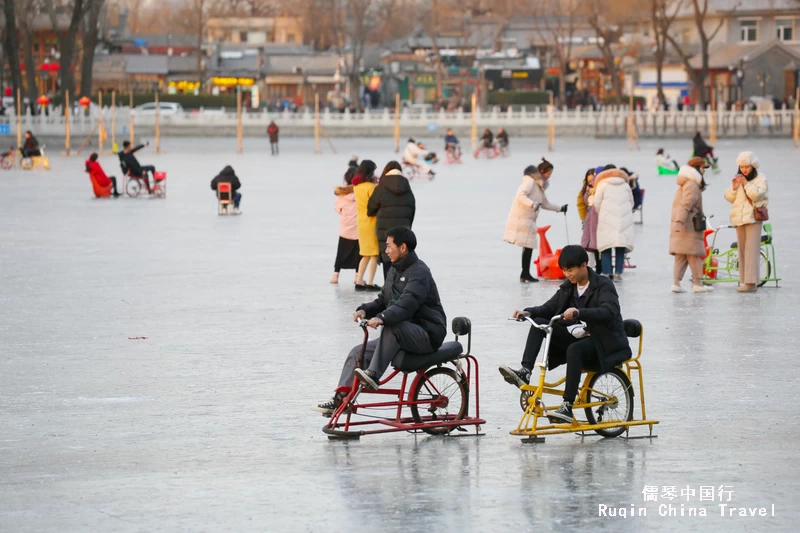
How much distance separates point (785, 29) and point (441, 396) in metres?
88.2

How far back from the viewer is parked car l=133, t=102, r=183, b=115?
75044mm

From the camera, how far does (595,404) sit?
830cm

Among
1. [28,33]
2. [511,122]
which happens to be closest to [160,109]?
[28,33]

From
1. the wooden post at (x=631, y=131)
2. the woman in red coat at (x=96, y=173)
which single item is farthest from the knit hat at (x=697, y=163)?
the wooden post at (x=631, y=131)

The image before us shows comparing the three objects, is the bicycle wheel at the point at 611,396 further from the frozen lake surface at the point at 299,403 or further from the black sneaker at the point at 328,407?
the black sneaker at the point at 328,407

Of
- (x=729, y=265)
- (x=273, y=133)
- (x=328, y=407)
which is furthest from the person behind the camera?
(x=273, y=133)

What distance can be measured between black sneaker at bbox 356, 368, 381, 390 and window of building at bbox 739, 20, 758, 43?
288 ft

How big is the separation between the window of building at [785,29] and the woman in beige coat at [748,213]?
79.5m

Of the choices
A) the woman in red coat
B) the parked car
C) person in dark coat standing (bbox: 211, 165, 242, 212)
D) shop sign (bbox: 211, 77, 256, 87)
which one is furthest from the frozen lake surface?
shop sign (bbox: 211, 77, 256, 87)

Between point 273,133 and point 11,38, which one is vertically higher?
point 11,38

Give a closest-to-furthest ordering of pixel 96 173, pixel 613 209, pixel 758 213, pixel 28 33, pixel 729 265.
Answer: pixel 758 213 → pixel 613 209 → pixel 729 265 → pixel 96 173 → pixel 28 33

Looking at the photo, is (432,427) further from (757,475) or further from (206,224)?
(206,224)

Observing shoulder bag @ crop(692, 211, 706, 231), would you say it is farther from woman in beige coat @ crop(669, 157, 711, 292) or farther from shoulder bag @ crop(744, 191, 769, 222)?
shoulder bag @ crop(744, 191, 769, 222)

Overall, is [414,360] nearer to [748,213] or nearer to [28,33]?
[748,213]
